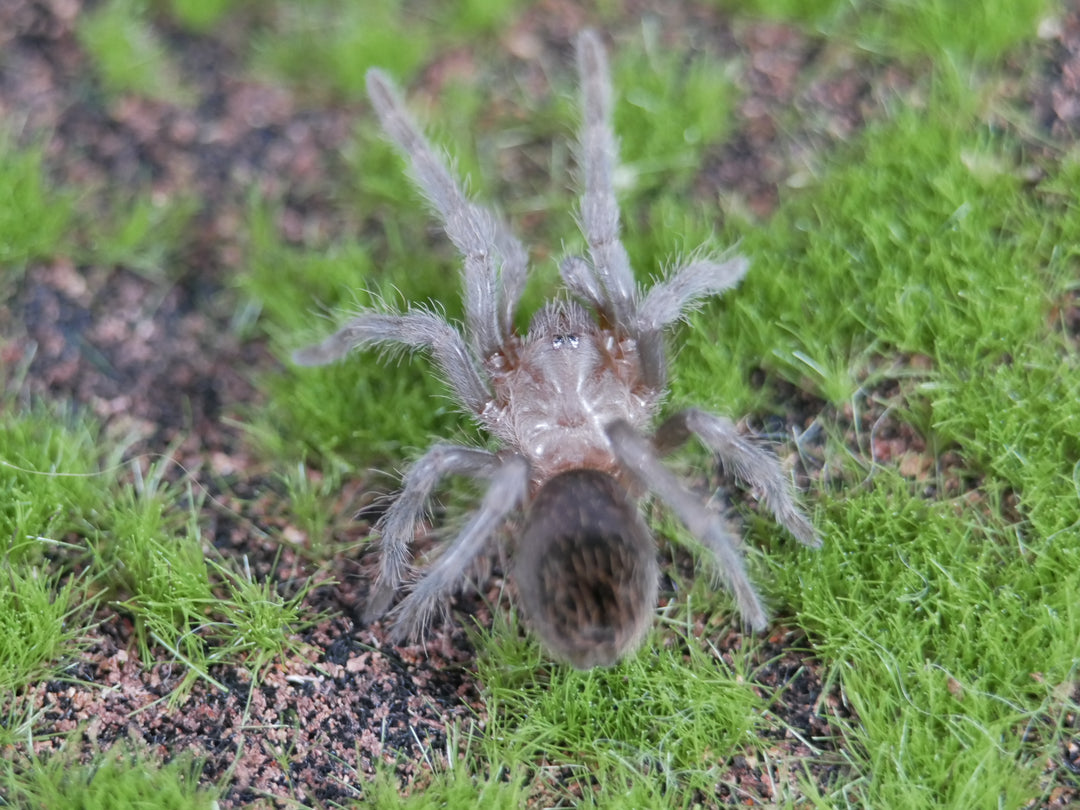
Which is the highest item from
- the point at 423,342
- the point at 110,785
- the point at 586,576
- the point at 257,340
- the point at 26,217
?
the point at 26,217

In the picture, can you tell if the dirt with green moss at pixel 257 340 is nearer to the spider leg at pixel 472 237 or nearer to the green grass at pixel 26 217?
the green grass at pixel 26 217

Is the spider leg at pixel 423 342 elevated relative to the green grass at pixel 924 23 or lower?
lower

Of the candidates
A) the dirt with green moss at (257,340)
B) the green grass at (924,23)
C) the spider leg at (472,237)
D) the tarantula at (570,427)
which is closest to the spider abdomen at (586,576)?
the tarantula at (570,427)

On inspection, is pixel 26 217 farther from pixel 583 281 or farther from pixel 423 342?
pixel 583 281

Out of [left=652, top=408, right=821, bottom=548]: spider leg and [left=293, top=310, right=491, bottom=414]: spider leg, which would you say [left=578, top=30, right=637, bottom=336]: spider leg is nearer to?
[left=652, top=408, right=821, bottom=548]: spider leg

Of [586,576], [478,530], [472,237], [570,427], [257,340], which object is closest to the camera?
[586,576]

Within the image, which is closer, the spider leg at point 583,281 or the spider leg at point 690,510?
the spider leg at point 690,510

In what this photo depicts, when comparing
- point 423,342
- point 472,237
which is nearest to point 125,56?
point 472,237
